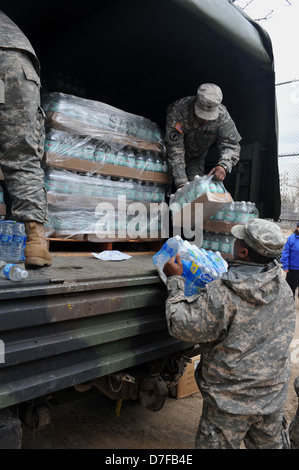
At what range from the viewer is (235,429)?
6.84 feet

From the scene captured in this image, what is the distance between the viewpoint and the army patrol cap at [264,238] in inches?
80.2

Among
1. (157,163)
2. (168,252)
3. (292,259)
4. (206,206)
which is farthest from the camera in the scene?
(292,259)

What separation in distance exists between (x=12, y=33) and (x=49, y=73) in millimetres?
1612

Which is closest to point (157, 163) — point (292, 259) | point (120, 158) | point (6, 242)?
point (120, 158)

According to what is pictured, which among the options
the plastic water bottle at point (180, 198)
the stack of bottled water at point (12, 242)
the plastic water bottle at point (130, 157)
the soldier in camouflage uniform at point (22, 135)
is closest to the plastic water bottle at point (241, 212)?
the plastic water bottle at point (180, 198)

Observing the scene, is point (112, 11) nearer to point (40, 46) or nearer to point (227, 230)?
point (40, 46)

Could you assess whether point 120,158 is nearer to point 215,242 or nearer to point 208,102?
point 208,102

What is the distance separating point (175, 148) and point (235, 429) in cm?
227


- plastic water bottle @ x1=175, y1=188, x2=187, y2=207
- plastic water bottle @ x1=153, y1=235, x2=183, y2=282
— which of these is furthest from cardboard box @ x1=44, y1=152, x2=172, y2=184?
plastic water bottle @ x1=153, y1=235, x2=183, y2=282


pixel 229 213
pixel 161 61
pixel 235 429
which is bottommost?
pixel 235 429

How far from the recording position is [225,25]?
9.34ft

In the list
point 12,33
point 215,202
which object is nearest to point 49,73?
point 12,33

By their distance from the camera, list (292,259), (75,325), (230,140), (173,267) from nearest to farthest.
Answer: (75,325) < (173,267) < (230,140) < (292,259)

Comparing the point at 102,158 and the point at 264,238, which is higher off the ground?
the point at 102,158
